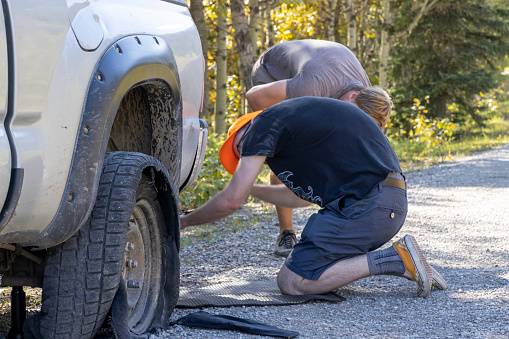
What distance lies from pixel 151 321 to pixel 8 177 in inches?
49.5

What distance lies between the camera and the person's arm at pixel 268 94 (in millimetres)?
4586

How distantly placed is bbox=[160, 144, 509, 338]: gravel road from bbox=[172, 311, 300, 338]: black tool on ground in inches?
1.4

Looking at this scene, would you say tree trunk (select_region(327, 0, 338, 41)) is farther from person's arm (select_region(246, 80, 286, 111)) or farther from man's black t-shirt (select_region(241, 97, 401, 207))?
man's black t-shirt (select_region(241, 97, 401, 207))

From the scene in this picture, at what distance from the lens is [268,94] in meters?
4.61

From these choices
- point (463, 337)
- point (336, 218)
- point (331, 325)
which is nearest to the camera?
point (463, 337)

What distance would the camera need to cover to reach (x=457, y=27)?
59.6ft

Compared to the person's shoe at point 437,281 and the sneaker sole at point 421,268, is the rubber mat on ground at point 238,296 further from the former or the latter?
the person's shoe at point 437,281

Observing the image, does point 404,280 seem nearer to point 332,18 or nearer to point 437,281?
point 437,281

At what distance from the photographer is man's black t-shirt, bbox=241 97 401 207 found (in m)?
3.55

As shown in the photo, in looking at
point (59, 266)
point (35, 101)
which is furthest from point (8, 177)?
point (59, 266)

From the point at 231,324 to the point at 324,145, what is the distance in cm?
122

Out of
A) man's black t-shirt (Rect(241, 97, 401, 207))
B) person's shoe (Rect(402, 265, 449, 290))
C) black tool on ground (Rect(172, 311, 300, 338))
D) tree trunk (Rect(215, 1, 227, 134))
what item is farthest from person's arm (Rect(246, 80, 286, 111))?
tree trunk (Rect(215, 1, 227, 134))

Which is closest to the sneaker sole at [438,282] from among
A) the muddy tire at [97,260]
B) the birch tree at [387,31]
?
the muddy tire at [97,260]

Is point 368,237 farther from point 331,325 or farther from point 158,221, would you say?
point 158,221
